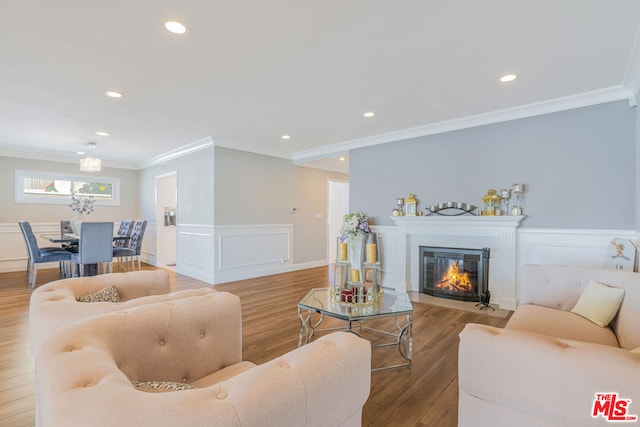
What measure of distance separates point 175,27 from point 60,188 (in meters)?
6.87

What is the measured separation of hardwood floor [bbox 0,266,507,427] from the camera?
6.12 feet

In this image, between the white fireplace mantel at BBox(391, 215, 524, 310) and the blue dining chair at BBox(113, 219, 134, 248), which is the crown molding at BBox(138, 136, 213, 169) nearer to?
the blue dining chair at BBox(113, 219, 134, 248)

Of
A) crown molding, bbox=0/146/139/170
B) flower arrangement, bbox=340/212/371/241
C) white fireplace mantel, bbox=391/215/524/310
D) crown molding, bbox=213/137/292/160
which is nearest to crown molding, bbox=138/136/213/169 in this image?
crown molding, bbox=213/137/292/160

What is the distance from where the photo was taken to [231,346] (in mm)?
1540

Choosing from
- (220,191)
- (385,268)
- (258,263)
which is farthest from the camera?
(258,263)

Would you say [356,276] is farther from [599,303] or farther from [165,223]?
[165,223]

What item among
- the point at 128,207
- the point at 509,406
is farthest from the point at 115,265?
the point at 509,406

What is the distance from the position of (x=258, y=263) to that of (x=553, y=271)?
15.4 ft

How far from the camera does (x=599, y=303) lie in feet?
6.95

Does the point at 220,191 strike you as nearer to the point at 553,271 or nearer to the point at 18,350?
the point at 18,350

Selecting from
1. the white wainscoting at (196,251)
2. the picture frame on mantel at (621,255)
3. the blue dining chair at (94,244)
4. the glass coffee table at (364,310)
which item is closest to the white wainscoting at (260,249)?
the white wainscoting at (196,251)

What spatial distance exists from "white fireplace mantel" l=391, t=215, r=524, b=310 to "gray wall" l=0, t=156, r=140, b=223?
22.5ft

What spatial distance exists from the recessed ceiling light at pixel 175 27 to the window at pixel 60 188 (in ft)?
21.9

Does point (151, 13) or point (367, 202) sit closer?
point (151, 13)
